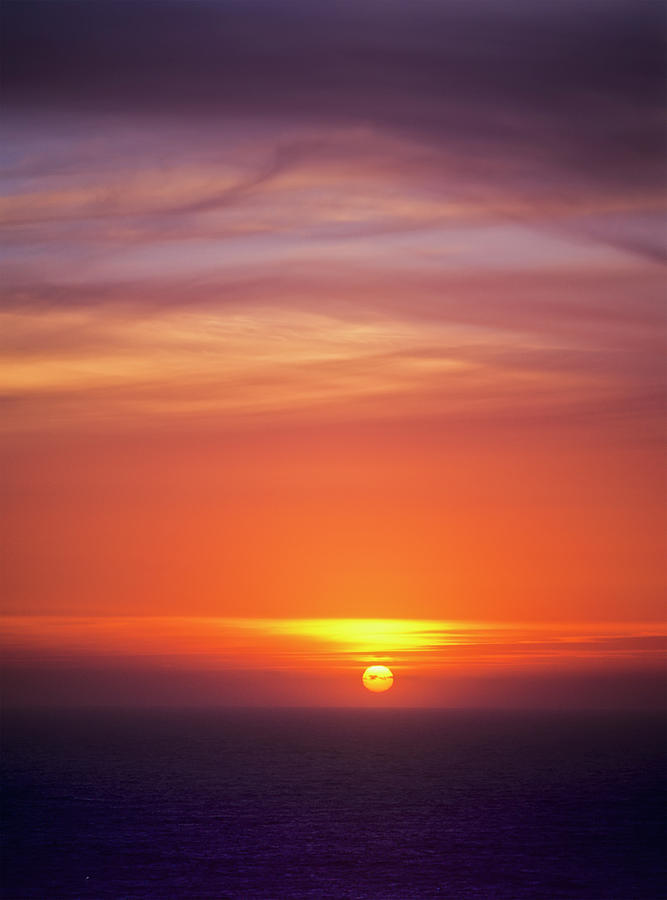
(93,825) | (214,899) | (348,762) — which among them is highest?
(348,762)

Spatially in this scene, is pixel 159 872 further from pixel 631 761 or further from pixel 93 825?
pixel 631 761

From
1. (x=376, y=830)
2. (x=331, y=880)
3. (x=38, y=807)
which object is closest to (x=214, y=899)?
(x=331, y=880)

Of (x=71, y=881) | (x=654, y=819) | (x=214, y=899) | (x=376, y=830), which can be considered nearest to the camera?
(x=214, y=899)

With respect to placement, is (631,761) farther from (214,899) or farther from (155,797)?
(214,899)

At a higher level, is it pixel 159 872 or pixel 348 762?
pixel 348 762

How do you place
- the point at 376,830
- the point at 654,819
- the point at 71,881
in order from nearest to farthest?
1. the point at 71,881
2. the point at 376,830
3. the point at 654,819

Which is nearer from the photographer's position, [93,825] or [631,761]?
[93,825]
